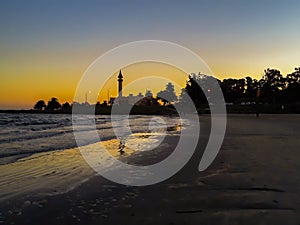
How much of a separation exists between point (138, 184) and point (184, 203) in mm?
1872

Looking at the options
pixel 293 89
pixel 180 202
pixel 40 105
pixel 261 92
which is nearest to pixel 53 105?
pixel 40 105

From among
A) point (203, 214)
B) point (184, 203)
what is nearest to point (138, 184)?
point (184, 203)

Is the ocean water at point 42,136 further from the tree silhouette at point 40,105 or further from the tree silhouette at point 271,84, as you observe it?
the tree silhouette at point 40,105

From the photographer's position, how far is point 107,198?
602cm

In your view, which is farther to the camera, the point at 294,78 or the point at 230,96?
the point at 230,96

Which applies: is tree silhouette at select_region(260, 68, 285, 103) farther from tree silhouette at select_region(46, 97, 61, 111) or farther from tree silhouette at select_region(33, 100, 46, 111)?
tree silhouette at select_region(33, 100, 46, 111)

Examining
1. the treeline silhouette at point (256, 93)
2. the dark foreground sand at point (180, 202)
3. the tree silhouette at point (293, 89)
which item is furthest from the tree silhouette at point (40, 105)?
the dark foreground sand at point (180, 202)

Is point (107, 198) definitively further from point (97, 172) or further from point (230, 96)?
point (230, 96)

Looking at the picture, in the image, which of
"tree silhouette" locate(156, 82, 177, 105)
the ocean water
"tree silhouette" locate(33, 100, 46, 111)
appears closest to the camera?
the ocean water

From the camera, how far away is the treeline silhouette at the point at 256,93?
3595 inches

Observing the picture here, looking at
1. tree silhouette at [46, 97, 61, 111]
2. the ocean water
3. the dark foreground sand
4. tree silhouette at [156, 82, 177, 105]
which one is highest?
tree silhouette at [156, 82, 177, 105]

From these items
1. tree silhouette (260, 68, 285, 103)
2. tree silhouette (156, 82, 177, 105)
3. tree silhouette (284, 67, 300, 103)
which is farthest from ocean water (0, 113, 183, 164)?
tree silhouette (156, 82, 177, 105)

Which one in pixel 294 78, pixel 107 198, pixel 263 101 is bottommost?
pixel 107 198

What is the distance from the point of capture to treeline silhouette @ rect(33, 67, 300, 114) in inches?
3595
